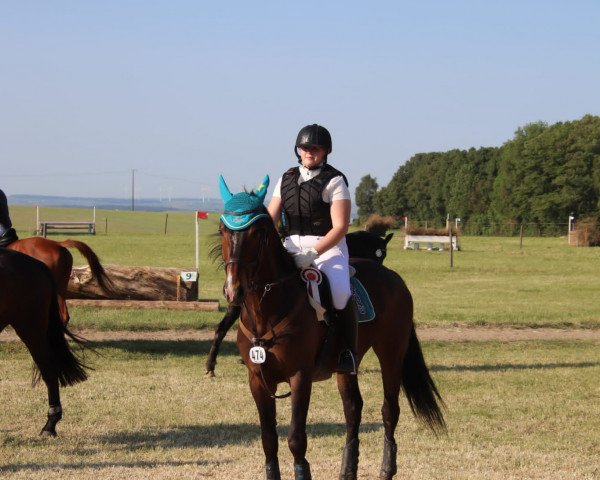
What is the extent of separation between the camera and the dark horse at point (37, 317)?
9.00 meters

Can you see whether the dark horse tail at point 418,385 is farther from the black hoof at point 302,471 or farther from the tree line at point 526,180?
the tree line at point 526,180

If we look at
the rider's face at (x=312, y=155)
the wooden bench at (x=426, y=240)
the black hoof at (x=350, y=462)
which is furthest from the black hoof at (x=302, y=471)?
the wooden bench at (x=426, y=240)

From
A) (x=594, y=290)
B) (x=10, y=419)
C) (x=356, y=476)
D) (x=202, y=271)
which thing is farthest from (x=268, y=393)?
(x=202, y=271)

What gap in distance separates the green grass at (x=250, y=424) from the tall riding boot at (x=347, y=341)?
3.62ft

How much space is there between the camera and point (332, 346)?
21.3 ft

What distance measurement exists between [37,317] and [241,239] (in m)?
4.26

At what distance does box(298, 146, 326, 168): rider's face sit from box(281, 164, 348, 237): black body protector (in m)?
0.08

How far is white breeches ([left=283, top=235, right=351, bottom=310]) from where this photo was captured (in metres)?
6.43

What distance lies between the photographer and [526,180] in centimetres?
9150

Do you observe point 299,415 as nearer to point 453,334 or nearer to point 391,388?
point 391,388

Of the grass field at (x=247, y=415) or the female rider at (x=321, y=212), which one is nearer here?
the female rider at (x=321, y=212)

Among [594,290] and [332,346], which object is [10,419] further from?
[594,290]

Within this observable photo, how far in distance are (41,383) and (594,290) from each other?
18.4 m

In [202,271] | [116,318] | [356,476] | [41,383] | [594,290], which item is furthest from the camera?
[202,271]
